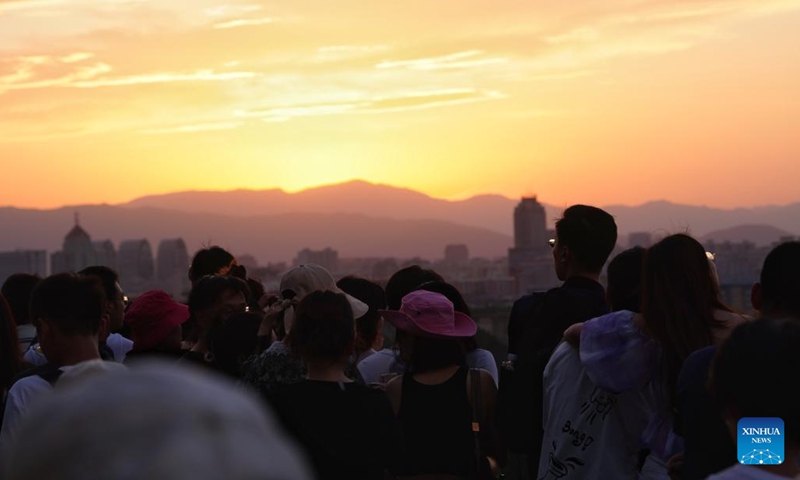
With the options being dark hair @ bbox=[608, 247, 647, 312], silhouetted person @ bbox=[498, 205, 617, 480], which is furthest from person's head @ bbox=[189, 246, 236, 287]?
dark hair @ bbox=[608, 247, 647, 312]

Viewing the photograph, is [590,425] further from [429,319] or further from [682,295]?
[429,319]

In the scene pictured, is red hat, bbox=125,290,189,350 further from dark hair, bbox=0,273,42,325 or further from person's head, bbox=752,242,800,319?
person's head, bbox=752,242,800,319

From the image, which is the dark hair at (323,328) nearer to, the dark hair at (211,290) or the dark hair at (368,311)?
the dark hair at (211,290)

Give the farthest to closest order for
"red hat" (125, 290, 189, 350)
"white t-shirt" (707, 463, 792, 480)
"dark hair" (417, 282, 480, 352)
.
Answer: "red hat" (125, 290, 189, 350)
"dark hair" (417, 282, 480, 352)
"white t-shirt" (707, 463, 792, 480)

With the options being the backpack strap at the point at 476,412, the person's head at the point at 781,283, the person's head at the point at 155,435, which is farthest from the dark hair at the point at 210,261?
the person's head at the point at 155,435

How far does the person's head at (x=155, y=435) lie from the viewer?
84cm

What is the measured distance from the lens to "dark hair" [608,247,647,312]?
4898 mm

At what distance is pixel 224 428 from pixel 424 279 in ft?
18.1

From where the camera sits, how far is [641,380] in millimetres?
4492

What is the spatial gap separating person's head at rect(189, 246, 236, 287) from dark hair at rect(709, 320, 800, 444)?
4806 millimetres

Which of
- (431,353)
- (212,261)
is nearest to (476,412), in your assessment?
(431,353)

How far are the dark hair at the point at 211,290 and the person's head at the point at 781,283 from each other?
298 centimetres

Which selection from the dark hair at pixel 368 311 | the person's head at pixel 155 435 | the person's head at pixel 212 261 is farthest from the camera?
the person's head at pixel 212 261

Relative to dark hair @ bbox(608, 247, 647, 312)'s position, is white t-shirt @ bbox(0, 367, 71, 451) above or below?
below
